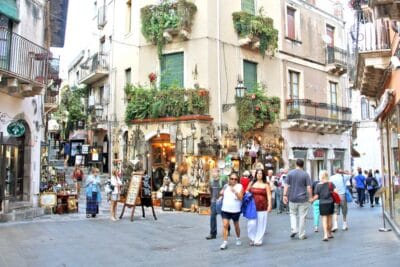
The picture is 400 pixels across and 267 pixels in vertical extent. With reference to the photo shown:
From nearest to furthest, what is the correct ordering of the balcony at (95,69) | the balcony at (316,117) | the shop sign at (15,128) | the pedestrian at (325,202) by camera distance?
the pedestrian at (325,202)
the shop sign at (15,128)
the balcony at (316,117)
the balcony at (95,69)

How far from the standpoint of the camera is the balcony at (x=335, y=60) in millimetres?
27188

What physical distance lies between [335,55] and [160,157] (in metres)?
12.7

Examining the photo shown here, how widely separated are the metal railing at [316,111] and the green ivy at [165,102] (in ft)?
18.8

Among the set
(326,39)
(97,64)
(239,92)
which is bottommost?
(239,92)

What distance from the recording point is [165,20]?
21062mm

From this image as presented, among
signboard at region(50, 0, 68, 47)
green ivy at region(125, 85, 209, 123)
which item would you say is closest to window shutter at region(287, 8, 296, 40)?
green ivy at region(125, 85, 209, 123)

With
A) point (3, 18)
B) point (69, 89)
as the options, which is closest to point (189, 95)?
point (3, 18)

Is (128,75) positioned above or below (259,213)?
above

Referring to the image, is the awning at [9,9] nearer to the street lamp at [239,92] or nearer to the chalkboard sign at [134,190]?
the chalkboard sign at [134,190]

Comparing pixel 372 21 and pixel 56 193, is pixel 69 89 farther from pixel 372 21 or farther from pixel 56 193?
pixel 372 21

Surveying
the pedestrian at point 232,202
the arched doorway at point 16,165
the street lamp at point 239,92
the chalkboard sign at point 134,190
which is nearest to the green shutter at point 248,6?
the street lamp at point 239,92

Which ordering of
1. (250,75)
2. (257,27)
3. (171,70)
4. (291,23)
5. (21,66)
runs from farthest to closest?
(291,23)
(250,75)
(257,27)
(171,70)
(21,66)

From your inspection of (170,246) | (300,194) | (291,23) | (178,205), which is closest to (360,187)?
(178,205)

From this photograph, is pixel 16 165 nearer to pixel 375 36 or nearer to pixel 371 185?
pixel 375 36
